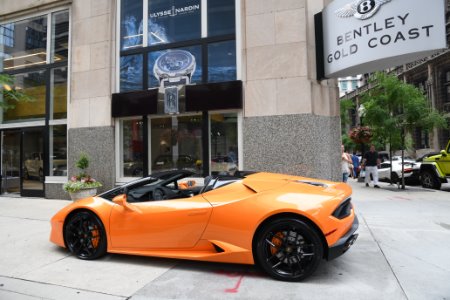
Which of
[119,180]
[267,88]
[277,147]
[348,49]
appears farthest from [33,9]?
[348,49]

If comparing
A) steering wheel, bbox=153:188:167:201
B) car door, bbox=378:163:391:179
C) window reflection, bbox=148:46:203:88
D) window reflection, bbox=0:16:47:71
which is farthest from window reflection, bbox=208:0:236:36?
car door, bbox=378:163:391:179

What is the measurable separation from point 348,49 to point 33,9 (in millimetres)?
10429

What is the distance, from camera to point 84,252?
4.40 meters

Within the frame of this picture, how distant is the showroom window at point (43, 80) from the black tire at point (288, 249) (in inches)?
354

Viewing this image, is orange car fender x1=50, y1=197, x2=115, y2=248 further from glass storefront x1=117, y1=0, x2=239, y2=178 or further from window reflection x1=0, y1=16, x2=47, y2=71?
window reflection x1=0, y1=16, x2=47, y2=71

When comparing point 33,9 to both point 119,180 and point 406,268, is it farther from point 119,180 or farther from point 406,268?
point 406,268

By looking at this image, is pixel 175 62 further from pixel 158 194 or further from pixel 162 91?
pixel 158 194

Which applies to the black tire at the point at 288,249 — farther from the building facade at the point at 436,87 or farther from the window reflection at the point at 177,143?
the building facade at the point at 436,87

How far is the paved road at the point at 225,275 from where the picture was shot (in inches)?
127

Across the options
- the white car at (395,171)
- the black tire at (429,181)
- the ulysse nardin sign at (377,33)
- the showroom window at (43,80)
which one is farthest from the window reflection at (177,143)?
the black tire at (429,181)

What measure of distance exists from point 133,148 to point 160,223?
20.5ft

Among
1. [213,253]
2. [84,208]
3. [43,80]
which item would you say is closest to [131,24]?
[43,80]

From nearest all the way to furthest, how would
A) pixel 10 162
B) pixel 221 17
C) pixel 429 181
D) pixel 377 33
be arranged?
pixel 377 33 → pixel 221 17 → pixel 10 162 → pixel 429 181

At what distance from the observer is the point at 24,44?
11695 millimetres
